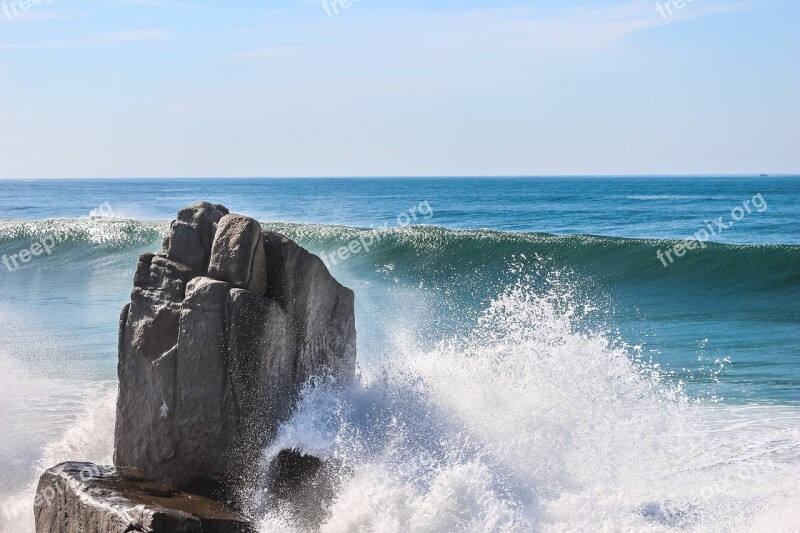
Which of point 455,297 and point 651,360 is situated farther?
point 455,297

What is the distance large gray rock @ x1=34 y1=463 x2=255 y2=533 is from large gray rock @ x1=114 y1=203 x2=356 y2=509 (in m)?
0.26

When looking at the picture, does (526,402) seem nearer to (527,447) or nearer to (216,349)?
(527,447)

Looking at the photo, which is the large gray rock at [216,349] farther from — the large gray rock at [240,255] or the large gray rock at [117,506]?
the large gray rock at [117,506]

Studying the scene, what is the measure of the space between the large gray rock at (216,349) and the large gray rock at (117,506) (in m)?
0.26

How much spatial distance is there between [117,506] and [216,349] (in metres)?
1.19

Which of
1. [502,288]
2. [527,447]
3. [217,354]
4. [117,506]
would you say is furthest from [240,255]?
[502,288]

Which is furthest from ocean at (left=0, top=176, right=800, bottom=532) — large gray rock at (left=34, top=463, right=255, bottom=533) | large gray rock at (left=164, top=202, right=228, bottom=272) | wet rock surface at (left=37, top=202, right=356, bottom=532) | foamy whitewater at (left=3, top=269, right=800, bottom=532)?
large gray rock at (left=164, top=202, right=228, bottom=272)

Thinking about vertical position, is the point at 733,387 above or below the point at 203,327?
below

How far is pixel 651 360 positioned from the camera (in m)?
10.6

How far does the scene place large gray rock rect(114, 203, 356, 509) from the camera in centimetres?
564

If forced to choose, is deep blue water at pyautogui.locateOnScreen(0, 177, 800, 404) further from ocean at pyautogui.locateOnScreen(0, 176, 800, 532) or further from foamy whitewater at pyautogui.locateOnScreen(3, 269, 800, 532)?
foamy whitewater at pyautogui.locateOnScreen(3, 269, 800, 532)

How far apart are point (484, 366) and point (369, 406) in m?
1.31

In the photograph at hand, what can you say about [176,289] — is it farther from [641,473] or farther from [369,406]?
[641,473]

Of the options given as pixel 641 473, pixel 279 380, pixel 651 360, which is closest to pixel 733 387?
pixel 651 360
